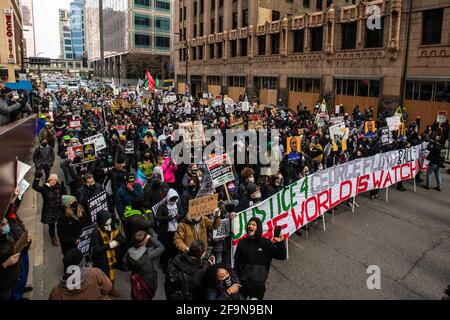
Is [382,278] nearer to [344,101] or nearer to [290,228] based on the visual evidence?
[290,228]

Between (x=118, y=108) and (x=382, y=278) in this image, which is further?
(x=118, y=108)

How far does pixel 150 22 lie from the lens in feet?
259

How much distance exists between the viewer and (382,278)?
20.8 ft

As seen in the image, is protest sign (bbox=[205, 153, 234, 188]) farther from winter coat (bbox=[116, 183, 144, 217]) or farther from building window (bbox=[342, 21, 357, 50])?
building window (bbox=[342, 21, 357, 50])

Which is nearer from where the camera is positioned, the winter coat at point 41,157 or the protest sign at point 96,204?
the protest sign at point 96,204

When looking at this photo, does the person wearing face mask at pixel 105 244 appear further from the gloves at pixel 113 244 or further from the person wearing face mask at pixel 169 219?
the person wearing face mask at pixel 169 219

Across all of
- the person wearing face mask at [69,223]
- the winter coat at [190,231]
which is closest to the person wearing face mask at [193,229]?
the winter coat at [190,231]

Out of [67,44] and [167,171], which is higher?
[67,44]

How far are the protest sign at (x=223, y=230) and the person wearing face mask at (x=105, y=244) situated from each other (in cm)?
148

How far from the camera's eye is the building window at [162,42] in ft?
264

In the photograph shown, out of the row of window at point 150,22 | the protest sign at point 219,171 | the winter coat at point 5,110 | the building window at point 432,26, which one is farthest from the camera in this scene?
the row of window at point 150,22

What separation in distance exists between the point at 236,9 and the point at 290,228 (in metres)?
39.9

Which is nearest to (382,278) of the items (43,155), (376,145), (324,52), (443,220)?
(443,220)
